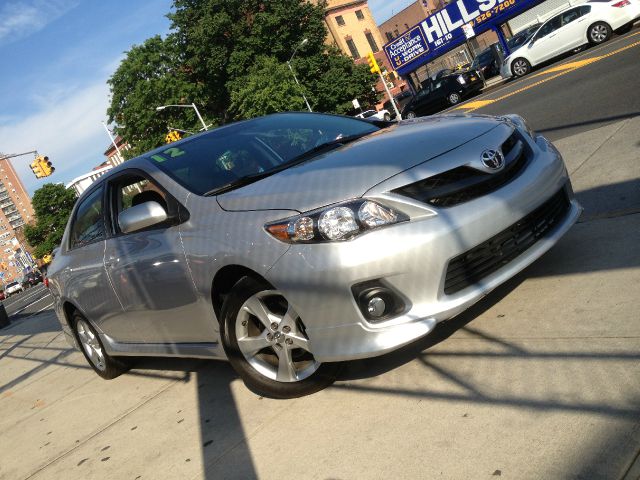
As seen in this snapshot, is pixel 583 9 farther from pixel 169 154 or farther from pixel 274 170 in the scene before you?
pixel 274 170

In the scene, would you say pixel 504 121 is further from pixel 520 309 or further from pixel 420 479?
pixel 420 479

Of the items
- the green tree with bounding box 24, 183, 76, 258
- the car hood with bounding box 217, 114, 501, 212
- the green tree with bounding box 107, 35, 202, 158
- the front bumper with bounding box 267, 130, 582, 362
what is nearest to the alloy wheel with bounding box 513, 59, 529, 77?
the car hood with bounding box 217, 114, 501, 212

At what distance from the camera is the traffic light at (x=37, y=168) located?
23.3 meters

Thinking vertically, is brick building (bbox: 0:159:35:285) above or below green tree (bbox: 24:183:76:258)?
above

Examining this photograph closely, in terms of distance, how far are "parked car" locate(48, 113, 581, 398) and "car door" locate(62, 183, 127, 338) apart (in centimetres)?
24

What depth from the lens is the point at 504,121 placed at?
3637 millimetres

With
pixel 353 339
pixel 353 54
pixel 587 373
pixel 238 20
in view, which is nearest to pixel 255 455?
pixel 353 339

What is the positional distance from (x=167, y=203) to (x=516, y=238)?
6.59 feet

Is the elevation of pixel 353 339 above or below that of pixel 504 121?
below

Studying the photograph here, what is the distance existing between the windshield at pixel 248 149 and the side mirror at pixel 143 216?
22 centimetres

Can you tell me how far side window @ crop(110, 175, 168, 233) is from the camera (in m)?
3.81

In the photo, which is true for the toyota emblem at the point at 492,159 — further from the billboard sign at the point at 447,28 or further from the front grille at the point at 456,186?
the billboard sign at the point at 447,28

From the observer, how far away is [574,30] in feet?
66.0

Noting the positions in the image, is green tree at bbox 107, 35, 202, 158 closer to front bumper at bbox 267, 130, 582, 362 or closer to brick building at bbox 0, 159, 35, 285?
front bumper at bbox 267, 130, 582, 362
